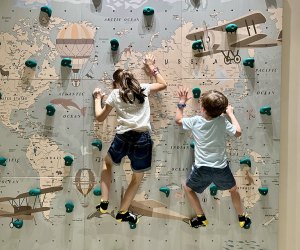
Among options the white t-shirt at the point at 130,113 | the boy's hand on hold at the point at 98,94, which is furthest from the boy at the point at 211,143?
the boy's hand on hold at the point at 98,94

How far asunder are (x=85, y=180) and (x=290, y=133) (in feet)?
4.42

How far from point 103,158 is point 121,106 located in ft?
1.25

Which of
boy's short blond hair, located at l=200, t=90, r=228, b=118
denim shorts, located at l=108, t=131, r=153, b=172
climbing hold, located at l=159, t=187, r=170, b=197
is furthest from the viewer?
climbing hold, located at l=159, t=187, r=170, b=197

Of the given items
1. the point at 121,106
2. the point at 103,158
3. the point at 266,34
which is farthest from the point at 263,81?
the point at 103,158

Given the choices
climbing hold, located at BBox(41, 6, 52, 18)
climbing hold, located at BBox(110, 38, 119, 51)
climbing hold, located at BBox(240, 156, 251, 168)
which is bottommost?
climbing hold, located at BBox(240, 156, 251, 168)

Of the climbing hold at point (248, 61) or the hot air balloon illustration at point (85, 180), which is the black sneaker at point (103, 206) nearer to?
the hot air balloon illustration at point (85, 180)

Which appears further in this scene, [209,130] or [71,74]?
[71,74]

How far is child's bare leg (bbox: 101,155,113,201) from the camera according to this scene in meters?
2.86

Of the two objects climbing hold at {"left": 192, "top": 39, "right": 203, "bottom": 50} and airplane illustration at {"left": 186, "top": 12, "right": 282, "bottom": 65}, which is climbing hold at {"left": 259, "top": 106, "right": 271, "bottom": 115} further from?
climbing hold at {"left": 192, "top": 39, "right": 203, "bottom": 50}

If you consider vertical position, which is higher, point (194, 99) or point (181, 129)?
point (194, 99)

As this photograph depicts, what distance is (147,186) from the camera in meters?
2.92

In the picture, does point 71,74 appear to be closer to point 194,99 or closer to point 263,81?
point 194,99

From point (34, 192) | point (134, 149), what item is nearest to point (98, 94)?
point (134, 149)

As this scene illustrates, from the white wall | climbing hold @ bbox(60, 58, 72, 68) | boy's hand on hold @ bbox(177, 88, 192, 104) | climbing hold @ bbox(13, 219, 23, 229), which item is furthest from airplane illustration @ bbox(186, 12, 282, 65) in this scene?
climbing hold @ bbox(13, 219, 23, 229)
